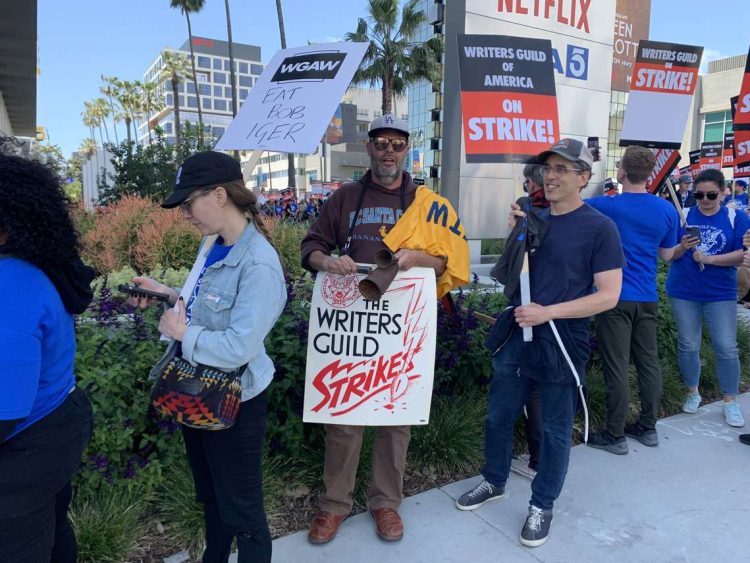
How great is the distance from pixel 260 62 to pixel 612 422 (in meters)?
157

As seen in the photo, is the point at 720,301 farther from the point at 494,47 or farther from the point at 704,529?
the point at 494,47

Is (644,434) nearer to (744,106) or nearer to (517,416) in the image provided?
(517,416)

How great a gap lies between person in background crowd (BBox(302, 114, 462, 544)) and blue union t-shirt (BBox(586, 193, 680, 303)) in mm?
1731

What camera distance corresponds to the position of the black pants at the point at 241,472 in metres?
2.02

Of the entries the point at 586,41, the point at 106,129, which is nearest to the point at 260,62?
the point at 106,129

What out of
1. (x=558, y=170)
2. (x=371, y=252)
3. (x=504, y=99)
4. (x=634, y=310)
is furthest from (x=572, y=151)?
(x=634, y=310)

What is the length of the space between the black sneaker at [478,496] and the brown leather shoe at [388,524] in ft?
1.35

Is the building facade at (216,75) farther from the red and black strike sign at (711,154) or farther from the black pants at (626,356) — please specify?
the black pants at (626,356)

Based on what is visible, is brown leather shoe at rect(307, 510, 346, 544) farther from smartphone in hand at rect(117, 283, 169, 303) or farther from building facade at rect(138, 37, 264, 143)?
building facade at rect(138, 37, 264, 143)

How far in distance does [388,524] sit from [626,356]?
2074 mm

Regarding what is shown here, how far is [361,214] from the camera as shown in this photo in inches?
115

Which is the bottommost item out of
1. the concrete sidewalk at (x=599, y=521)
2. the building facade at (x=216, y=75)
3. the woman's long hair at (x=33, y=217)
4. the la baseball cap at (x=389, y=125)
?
the concrete sidewalk at (x=599, y=521)

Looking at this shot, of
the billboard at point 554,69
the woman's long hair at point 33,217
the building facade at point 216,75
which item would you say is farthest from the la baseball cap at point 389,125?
the building facade at point 216,75

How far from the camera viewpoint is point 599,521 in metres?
3.07
